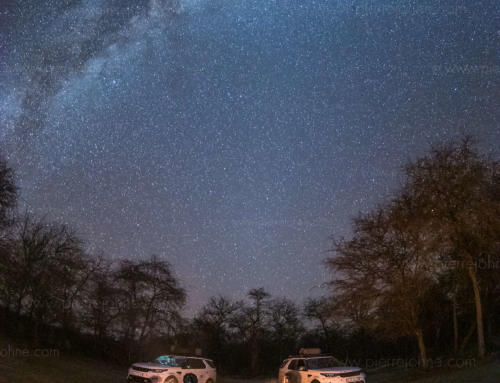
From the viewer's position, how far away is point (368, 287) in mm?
28469

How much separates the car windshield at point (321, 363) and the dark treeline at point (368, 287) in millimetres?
7229

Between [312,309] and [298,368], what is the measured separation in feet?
161

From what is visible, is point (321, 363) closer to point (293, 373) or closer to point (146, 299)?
point (293, 373)

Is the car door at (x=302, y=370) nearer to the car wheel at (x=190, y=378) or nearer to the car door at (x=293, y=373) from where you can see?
the car door at (x=293, y=373)

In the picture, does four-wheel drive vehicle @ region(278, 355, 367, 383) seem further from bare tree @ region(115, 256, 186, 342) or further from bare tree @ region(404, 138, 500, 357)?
bare tree @ region(115, 256, 186, 342)

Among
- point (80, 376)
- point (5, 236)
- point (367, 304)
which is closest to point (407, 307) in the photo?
point (367, 304)

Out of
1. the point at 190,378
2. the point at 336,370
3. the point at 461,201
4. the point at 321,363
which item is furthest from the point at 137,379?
the point at 461,201

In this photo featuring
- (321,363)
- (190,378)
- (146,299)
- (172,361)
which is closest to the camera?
(321,363)

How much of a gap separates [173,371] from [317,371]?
5.88 metres

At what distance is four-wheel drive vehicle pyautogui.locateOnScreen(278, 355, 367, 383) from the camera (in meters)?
18.9

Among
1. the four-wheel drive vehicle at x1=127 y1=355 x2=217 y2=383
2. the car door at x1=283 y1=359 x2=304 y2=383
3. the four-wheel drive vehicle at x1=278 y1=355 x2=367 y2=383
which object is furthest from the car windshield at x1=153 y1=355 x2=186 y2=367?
the car door at x1=283 y1=359 x2=304 y2=383

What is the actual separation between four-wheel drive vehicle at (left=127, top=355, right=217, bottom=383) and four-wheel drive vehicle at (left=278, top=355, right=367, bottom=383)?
11.3ft

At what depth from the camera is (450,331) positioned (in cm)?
4425

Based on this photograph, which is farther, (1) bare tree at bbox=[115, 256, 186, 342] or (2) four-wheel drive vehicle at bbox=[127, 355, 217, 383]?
(1) bare tree at bbox=[115, 256, 186, 342]
